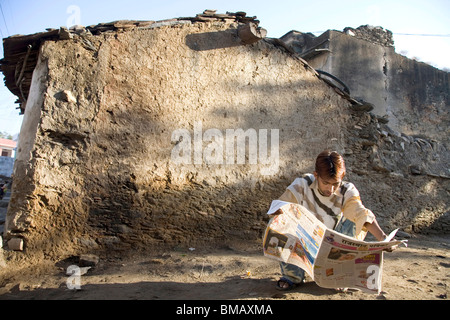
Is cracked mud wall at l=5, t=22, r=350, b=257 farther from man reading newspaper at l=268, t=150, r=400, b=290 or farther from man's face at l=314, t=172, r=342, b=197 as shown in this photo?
man's face at l=314, t=172, r=342, b=197

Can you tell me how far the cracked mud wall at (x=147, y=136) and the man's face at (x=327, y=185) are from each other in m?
1.78

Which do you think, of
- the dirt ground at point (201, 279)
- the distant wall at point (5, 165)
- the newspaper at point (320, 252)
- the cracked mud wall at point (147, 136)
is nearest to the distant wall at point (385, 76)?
the cracked mud wall at point (147, 136)

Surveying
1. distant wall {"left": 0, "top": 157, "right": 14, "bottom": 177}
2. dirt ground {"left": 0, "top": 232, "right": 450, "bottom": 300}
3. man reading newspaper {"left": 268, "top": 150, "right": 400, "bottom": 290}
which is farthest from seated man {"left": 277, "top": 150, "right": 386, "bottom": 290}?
distant wall {"left": 0, "top": 157, "right": 14, "bottom": 177}

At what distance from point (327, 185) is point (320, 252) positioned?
0.47 meters

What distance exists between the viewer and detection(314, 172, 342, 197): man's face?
7.29 feet

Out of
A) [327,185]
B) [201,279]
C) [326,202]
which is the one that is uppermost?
[327,185]

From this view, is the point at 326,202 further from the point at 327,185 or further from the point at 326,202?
the point at 327,185

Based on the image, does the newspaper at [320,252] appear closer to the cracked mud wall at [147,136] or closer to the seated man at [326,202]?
the seated man at [326,202]

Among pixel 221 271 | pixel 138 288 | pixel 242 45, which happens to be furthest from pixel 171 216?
pixel 242 45

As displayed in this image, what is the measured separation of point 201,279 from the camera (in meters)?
2.90
